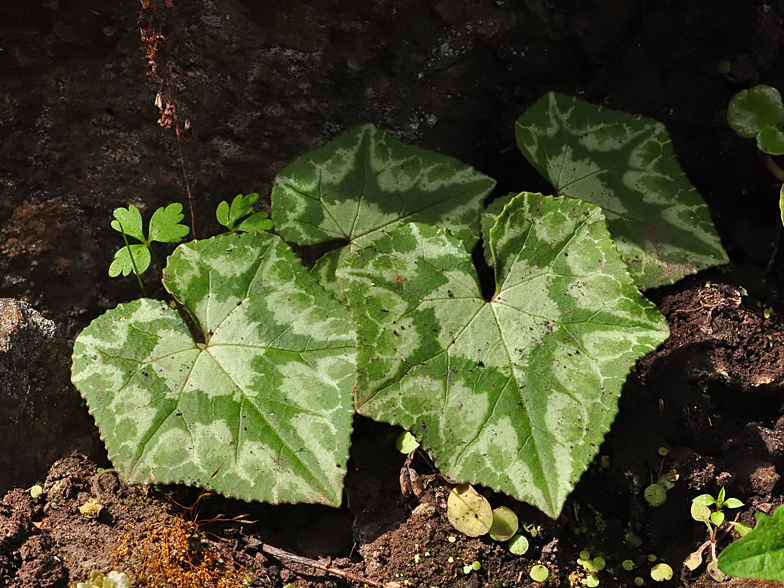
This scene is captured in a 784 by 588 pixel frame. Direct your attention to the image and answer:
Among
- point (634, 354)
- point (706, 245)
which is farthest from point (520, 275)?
point (706, 245)

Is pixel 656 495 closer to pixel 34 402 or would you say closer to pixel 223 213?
pixel 223 213

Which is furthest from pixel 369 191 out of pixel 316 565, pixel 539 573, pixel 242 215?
pixel 539 573

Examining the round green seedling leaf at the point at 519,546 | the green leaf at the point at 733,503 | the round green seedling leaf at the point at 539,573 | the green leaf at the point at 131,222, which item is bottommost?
the round green seedling leaf at the point at 539,573

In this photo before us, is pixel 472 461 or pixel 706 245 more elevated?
pixel 706 245

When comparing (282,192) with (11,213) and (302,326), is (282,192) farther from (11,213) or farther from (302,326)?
(11,213)

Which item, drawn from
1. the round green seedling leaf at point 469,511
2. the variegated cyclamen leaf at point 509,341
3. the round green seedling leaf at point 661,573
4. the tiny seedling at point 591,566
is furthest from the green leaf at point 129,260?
the round green seedling leaf at point 661,573

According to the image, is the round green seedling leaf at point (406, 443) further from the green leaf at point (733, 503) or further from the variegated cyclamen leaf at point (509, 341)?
the green leaf at point (733, 503)
